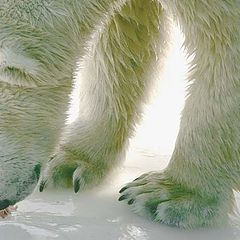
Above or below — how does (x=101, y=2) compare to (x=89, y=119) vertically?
above

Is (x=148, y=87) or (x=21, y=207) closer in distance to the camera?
(x=21, y=207)

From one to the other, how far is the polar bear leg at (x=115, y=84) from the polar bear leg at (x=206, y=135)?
33 cm

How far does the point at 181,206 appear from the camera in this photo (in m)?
2.12

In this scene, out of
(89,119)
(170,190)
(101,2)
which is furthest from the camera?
(89,119)

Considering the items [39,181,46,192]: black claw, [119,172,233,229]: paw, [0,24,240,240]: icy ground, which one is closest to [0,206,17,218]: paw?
[0,24,240,240]: icy ground

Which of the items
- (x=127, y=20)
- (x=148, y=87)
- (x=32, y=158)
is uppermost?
(x=127, y=20)

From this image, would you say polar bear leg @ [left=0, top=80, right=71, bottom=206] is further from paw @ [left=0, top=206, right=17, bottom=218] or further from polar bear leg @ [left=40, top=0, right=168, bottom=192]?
polar bear leg @ [left=40, top=0, right=168, bottom=192]

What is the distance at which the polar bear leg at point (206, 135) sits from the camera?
6.79ft

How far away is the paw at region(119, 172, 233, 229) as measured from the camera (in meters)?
2.12

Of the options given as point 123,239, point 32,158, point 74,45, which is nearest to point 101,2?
point 74,45

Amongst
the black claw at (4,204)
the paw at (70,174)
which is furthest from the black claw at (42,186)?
the black claw at (4,204)

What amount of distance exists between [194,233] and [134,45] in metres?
0.66

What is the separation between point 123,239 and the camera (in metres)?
2.06

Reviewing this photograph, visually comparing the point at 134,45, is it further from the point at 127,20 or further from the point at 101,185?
the point at 101,185
